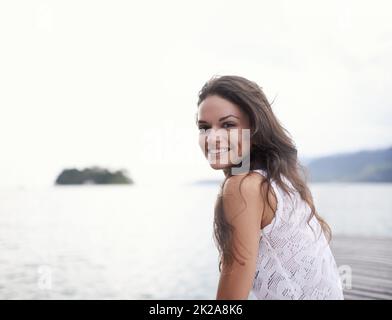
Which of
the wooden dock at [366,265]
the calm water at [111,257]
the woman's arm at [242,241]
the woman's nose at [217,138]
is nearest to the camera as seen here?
the woman's arm at [242,241]

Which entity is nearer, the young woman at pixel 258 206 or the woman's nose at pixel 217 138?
the young woman at pixel 258 206

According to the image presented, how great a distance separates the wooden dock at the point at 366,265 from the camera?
11.5 ft

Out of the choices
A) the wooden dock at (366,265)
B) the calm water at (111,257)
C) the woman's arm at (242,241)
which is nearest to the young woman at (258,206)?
the woman's arm at (242,241)

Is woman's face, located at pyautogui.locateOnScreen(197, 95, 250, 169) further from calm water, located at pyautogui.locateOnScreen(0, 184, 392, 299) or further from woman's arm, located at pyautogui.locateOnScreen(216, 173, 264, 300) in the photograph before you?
calm water, located at pyautogui.locateOnScreen(0, 184, 392, 299)

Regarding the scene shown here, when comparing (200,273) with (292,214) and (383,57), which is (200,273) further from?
(292,214)

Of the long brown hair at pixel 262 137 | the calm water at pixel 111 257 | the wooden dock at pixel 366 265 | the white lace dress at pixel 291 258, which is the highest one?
the long brown hair at pixel 262 137

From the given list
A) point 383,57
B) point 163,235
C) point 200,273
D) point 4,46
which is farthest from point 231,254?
point 4,46

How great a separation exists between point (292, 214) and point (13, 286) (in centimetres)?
999

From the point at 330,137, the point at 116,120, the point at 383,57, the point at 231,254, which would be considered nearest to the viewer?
the point at 231,254

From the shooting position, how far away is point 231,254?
0.91 m

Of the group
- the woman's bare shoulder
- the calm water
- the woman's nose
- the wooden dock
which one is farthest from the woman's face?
the calm water

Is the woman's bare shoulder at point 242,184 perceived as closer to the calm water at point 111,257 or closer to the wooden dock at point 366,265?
the wooden dock at point 366,265

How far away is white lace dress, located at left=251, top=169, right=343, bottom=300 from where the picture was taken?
3.20 feet

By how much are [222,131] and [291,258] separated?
0.31 m
